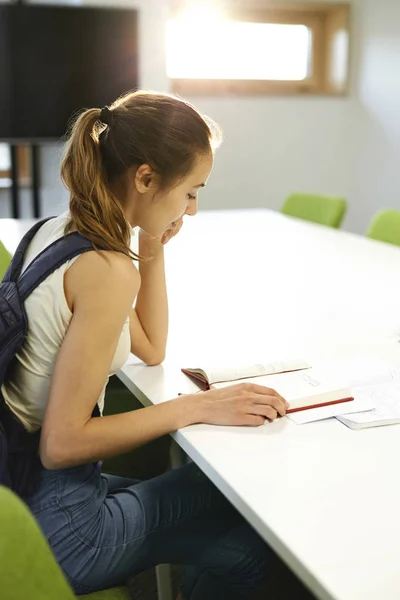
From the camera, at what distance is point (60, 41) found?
4.38m

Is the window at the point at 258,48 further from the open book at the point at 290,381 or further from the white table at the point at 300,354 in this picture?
the open book at the point at 290,381

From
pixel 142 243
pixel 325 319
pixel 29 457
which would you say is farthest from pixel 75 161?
pixel 325 319

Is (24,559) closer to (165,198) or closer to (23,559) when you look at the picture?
(23,559)

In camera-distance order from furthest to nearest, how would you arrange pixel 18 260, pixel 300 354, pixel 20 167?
pixel 20 167
pixel 300 354
pixel 18 260

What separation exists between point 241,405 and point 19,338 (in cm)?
36

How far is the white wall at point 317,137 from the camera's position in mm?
4895

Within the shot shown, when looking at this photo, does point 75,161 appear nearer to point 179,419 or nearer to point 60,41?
point 179,419

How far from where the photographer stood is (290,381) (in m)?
1.33

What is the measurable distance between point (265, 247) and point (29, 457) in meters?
1.72

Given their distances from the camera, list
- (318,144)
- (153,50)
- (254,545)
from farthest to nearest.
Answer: (318,144)
(153,50)
(254,545)

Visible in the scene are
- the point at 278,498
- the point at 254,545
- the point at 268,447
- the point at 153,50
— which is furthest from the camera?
the point at 153,50

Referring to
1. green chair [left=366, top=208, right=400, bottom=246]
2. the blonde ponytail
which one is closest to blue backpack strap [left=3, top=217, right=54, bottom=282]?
the blonde ponytail

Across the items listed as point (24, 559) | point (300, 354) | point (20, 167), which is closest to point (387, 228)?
point (300, 354)

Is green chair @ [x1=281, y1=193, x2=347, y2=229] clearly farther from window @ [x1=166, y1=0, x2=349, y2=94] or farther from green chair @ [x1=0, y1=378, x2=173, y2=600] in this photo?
green chair @ [x1=0, y1=378, x2=173, y2=600]
